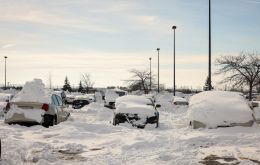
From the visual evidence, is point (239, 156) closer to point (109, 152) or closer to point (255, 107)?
point (109, 152)

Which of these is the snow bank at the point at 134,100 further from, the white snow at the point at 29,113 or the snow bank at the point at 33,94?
the white snow at the point at 29,113

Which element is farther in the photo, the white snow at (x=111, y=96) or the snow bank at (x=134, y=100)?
the white snow at (x=111, y=96)

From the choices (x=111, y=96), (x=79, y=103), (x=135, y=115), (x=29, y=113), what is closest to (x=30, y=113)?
(x=29, y=113)

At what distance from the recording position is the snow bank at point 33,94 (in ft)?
49.9

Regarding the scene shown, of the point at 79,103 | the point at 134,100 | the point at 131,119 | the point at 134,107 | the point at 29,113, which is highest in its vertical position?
the point at 134,100

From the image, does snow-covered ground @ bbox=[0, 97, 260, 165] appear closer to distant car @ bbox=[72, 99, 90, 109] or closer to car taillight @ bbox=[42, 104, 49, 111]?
car taillight @ bbox=[42, 104, 49, 111]

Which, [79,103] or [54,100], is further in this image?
[79,103]

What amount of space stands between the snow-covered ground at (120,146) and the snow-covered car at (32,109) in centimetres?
41

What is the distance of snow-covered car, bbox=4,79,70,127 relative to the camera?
14805 mm

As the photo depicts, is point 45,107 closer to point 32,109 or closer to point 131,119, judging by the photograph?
point 32,109

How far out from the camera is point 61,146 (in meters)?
10.9

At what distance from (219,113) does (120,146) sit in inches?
199

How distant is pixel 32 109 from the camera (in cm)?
1501

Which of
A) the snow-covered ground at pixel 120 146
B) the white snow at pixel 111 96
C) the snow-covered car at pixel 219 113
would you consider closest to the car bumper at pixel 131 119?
the snow-covered car at pixel 219 113
